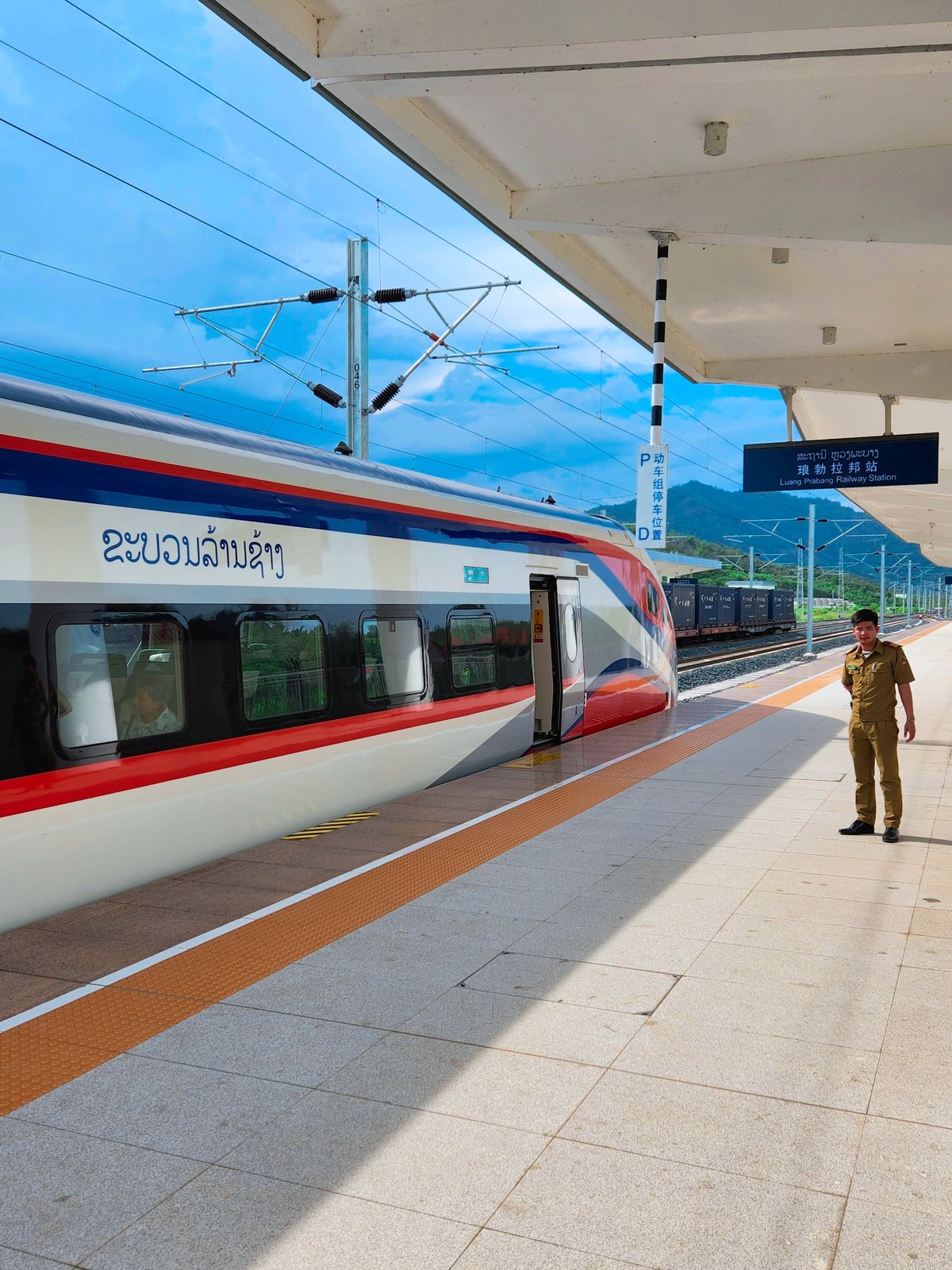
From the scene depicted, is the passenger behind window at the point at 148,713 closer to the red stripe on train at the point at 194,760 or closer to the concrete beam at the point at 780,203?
the red stripe on train at the point at 194,760

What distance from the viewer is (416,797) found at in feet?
27.8

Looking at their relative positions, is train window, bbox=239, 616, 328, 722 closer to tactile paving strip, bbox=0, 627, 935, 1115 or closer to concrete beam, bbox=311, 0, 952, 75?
tactile paving strip, bbox=0, 627, 935, 1115

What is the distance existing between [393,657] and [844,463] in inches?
272

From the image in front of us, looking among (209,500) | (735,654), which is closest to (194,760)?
(209,500)

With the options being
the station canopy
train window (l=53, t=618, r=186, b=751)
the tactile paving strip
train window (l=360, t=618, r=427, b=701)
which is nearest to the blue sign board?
the station canopy

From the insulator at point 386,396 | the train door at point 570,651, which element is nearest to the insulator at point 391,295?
the insulator at point 386,396

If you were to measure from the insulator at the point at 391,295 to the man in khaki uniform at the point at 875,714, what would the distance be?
29.7 ft

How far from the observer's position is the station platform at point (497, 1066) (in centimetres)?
282

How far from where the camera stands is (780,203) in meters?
7.52

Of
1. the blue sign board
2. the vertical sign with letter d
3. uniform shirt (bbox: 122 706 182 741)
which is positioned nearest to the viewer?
uniform shirt (bbox: 122 706 182 741)

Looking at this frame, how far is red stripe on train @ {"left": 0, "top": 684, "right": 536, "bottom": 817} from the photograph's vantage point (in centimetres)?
507

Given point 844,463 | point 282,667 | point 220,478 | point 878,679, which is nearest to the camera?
point 220,478

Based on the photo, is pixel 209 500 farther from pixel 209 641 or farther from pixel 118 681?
pixel 118 681

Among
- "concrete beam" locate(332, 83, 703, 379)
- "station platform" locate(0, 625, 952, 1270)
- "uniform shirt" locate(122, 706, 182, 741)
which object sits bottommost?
"station platform" locate(0, 625, 952, 1270)
